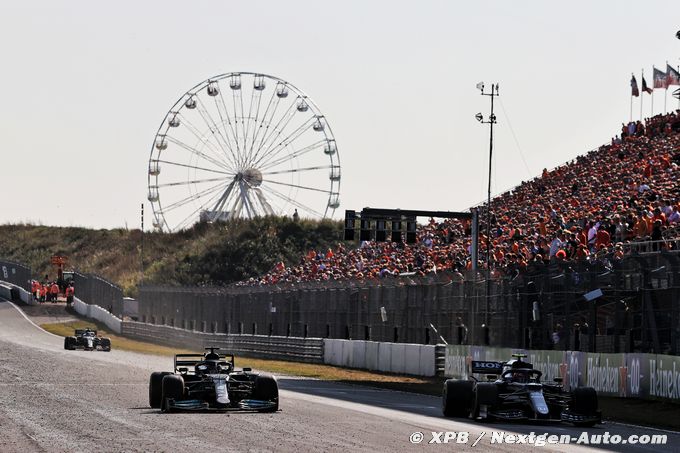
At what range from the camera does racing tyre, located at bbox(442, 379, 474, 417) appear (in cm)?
2462

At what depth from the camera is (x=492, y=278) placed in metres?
36.5

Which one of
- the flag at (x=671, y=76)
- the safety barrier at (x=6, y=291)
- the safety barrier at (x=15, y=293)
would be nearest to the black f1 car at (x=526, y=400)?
the flag at (x=671, y=76)

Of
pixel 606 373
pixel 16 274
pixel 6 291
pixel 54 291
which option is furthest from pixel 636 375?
pixel 16 274

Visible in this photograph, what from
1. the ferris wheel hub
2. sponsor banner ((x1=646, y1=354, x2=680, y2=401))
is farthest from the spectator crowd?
the ferris wheel hub

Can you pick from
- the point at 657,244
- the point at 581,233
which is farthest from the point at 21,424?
the point at 581,233

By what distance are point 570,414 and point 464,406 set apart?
6.77 feet

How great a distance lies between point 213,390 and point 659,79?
43.5m

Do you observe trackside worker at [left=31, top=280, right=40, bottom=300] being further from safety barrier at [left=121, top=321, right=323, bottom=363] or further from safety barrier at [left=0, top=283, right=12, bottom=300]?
safety barrier at [left=121, top=321, right=323, bottom=363]

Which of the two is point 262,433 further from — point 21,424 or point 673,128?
point 673,128

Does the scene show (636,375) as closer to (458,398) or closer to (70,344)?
(458,398)

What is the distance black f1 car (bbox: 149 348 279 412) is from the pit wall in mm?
7128

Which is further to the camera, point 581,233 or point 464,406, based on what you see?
point 581,233

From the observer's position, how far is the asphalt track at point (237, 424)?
19.7 meters

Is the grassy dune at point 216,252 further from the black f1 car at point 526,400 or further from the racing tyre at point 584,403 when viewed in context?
the racing tyre at point 584,403
